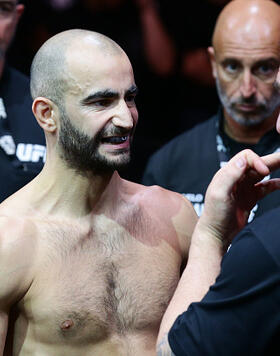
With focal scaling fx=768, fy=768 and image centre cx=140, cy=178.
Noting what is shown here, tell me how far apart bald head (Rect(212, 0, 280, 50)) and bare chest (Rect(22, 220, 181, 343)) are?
124 centimetres

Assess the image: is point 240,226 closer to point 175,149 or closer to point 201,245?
point 201,245

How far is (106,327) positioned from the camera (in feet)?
7.09

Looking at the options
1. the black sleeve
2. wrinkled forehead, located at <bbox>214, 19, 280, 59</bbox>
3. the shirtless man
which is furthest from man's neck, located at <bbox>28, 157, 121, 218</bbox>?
wrinkled forehead, located at <bbox>214, 19, 280, 59</bbox>

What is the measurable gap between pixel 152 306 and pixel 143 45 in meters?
2.09

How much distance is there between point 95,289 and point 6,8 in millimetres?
1452

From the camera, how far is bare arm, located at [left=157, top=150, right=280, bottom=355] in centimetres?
187

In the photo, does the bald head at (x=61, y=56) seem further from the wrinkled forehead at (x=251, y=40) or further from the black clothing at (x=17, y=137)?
the wrinkled forehead at (x=251, y=40)

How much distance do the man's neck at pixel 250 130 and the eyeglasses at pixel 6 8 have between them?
1.00m

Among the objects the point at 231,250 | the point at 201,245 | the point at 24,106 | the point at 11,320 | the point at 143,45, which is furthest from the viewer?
the point at 143,45

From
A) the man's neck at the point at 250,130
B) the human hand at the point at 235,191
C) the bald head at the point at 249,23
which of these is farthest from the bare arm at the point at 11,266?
the bald head at the point at 249,23

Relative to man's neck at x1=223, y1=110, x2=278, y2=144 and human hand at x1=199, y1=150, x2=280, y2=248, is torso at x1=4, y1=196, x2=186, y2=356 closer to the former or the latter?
human hand at x1=199, y1=150, x2=280, y2=248

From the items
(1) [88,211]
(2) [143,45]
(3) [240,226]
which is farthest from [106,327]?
(2) [143,45]

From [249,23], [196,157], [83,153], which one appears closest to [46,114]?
[83,153]

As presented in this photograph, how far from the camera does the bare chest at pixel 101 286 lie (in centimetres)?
210
